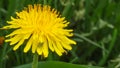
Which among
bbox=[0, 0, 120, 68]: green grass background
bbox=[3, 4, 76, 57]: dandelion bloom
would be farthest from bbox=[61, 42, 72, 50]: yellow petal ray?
bbox=[0, 0, 120, 68]: green grass background

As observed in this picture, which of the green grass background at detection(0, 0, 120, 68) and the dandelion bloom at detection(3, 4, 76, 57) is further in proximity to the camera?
the green grass background at detection(0, 0, 120, 68)

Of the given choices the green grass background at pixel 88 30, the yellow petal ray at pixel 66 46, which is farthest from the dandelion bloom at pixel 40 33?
the green grass background at pixel 88 30

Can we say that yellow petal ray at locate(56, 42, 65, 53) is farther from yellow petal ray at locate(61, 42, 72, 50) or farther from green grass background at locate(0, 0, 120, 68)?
green grass background at locate(0, 0, 120, 68)

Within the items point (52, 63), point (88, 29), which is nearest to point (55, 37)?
point (52, 63)

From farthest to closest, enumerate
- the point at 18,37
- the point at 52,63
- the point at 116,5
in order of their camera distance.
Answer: the point at 116,5
the point at 52,63
the point at 18,37

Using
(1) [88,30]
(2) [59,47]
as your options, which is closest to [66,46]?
(2) [59,47]

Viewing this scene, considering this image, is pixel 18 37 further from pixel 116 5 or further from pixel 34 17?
pixel 116 5

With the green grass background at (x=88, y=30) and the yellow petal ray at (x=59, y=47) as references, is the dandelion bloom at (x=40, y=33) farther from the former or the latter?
the green grass background at (x=88, y=30)
